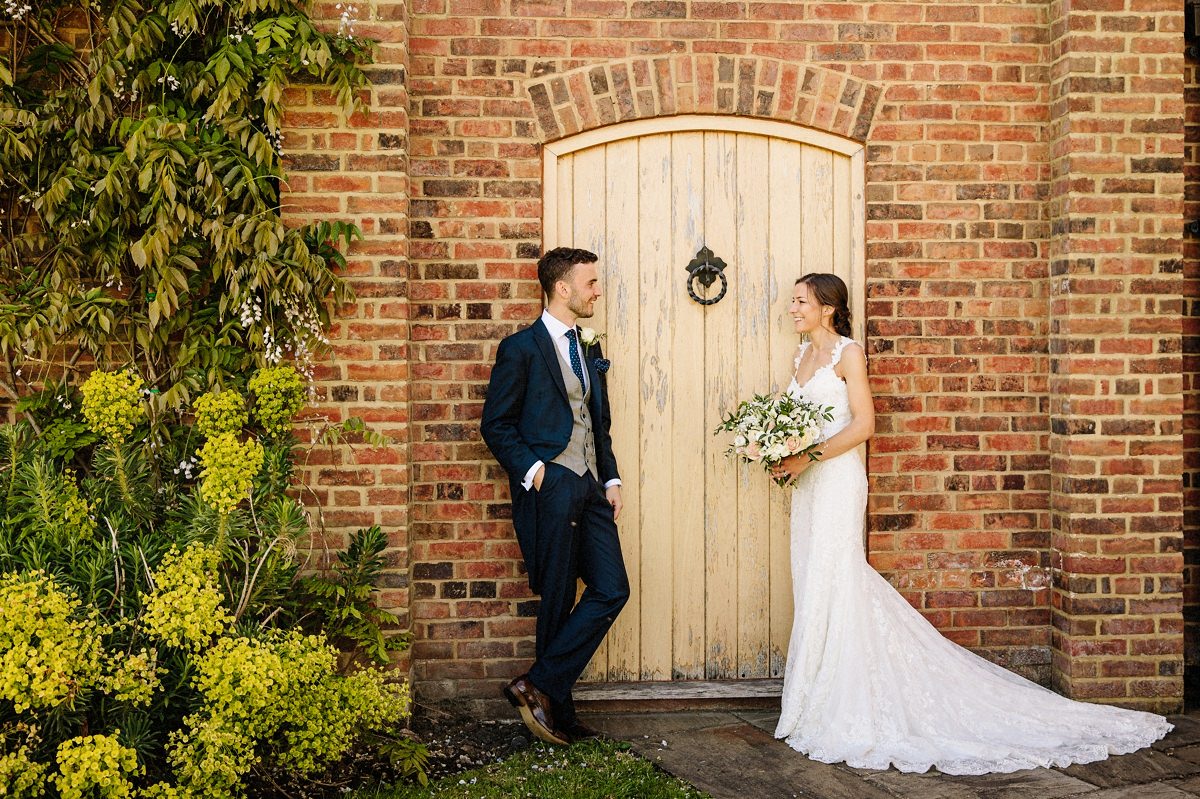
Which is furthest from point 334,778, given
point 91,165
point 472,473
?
point 91,165

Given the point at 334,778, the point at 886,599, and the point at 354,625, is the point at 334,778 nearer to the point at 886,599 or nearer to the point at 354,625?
the point at 354,625

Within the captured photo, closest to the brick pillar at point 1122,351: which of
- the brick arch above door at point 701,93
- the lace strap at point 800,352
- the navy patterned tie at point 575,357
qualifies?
the brick arch above door at point 701,93

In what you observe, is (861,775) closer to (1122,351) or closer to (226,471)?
(1122,351)

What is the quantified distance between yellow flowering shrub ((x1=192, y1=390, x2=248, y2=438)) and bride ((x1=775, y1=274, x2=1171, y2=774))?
221cm

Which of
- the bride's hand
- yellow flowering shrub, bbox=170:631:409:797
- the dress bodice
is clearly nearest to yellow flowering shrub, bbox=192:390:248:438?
yellow flowering shrub, bbox=170:631:409:797

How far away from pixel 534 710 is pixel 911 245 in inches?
105

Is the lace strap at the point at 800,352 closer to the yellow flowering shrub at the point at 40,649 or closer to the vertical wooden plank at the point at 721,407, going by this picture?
the vertical wooden plank at the point at 721,407

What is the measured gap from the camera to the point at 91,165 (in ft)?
14.1

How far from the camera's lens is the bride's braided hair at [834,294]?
15.2ft

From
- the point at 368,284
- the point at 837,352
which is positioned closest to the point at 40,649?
the point at 368,284

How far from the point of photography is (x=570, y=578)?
4441 mm

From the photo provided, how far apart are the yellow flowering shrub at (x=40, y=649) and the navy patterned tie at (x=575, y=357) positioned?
2.10m

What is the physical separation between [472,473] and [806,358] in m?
1.59

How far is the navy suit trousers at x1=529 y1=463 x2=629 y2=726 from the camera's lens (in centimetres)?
437
